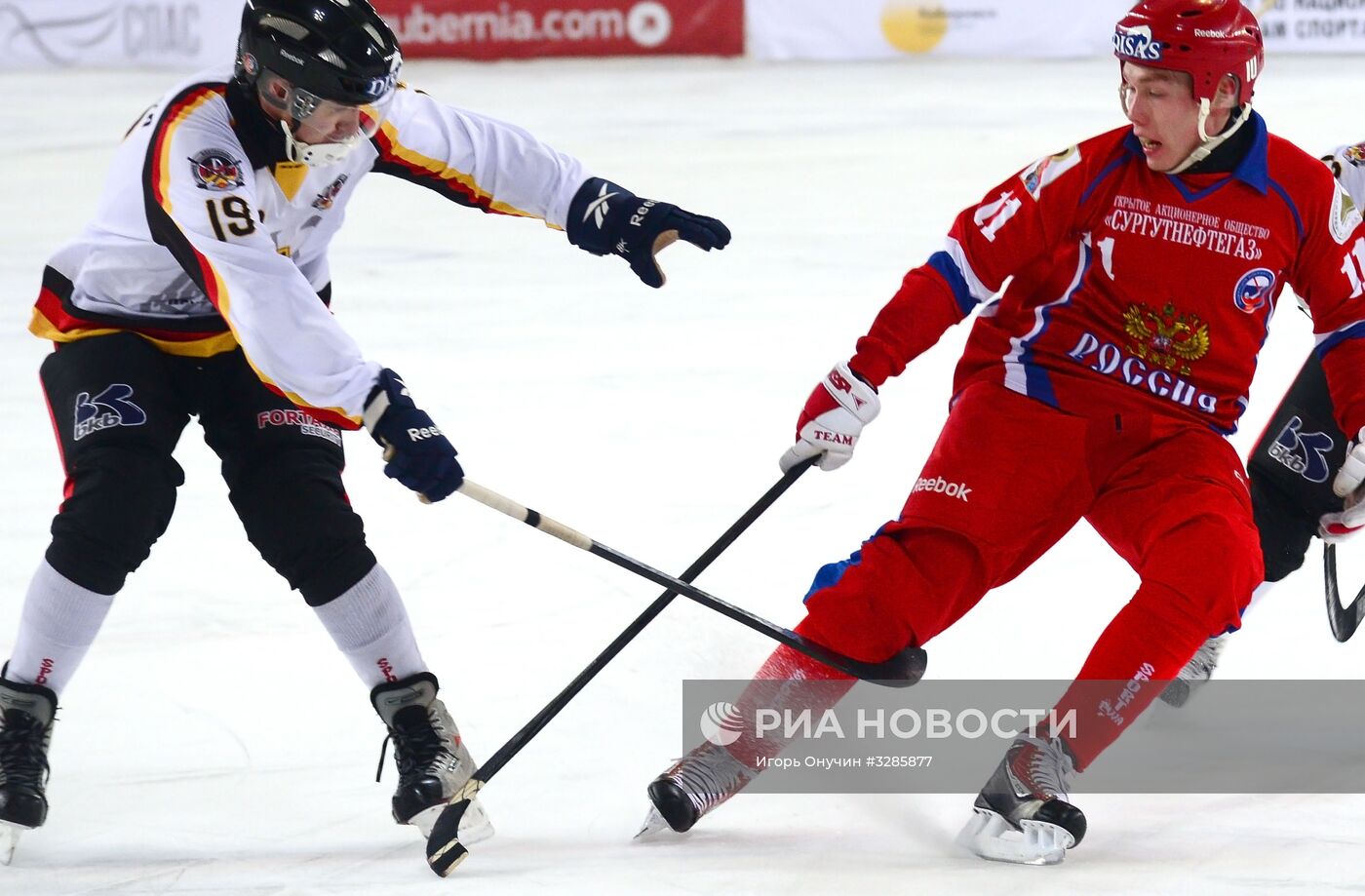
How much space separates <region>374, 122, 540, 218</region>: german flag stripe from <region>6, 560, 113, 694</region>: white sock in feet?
2.56

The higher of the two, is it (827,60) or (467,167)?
(467,167)

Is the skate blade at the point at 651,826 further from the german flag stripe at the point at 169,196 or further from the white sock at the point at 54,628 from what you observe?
the german flag stripe at the point at 169,196

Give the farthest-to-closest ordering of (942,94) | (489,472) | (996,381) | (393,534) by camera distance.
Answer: (942,94) → (489,472) → (393,534) → (996,381)

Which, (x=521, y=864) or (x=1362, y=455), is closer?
(x=521, y=864)

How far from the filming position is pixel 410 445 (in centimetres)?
231

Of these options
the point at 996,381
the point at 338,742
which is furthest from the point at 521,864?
the point at 996,381

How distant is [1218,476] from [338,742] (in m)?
1.42

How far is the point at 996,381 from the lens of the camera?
9.19 feet

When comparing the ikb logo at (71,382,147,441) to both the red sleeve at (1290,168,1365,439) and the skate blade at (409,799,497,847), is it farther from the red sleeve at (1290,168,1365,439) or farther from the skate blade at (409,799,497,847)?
the red sleeve at (1290,168,1365,439)

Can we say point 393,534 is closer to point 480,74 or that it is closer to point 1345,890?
point 1345,890

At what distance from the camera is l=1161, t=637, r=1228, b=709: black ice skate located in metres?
3.00

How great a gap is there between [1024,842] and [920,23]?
35.0 feet

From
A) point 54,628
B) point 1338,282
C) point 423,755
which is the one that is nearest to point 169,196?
point 54,628

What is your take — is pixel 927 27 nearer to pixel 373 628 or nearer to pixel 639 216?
pixel 639 216
